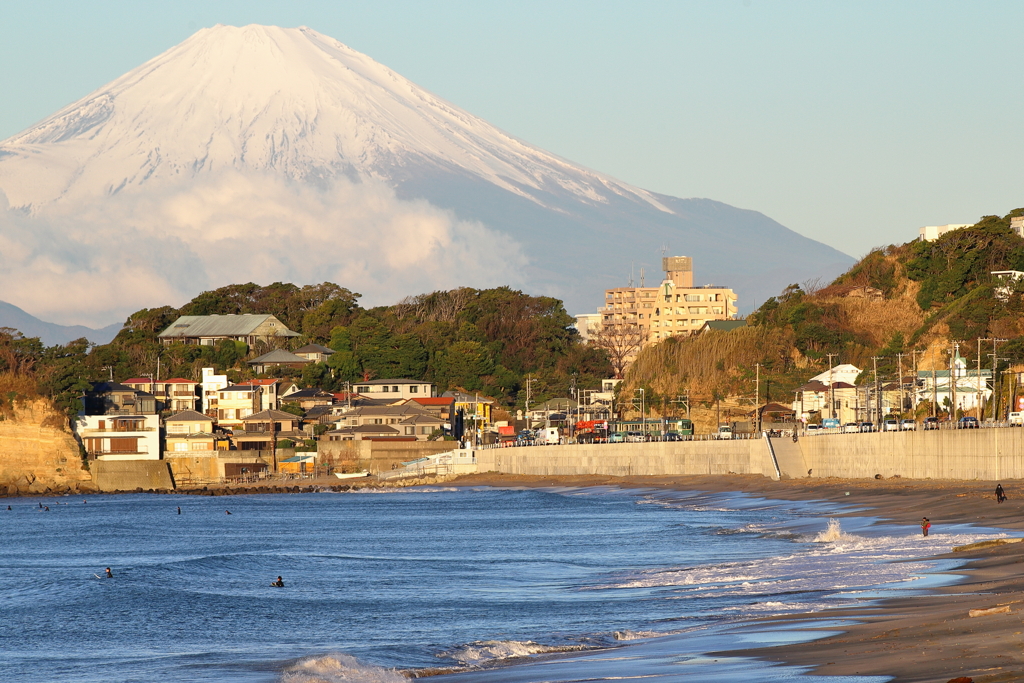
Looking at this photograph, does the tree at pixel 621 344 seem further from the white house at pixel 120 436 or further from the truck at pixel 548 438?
the white house at pixel 120 436

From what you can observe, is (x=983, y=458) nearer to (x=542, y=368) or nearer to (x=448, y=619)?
(x=448, y=619)

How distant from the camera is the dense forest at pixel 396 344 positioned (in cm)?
13238

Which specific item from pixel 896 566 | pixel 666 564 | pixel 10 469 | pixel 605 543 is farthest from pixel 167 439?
pixel 896 566

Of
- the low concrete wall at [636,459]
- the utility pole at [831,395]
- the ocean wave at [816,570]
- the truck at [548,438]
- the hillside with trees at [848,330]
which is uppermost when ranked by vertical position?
the hillside with trees at [848,330]

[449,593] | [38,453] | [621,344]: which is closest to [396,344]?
[621,344]

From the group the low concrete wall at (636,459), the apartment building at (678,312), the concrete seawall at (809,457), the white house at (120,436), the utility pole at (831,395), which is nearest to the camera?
the concrete seawall at (809,457)

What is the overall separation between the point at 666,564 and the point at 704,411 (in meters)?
75.8

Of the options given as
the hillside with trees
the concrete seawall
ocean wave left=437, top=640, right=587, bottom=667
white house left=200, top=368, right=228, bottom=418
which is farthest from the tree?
ocean wave left=437, top=640, right=587, bottom=667

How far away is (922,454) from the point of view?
5672cm

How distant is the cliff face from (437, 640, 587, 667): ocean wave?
294 feet

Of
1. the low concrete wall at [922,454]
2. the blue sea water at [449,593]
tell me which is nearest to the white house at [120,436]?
the blue sea water at [449,593]

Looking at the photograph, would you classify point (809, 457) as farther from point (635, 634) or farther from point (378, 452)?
point (378, 452)

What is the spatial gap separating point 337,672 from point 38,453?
92.3 meters

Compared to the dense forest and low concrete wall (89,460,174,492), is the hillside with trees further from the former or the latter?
low concrete wall (89,460,174,492)
